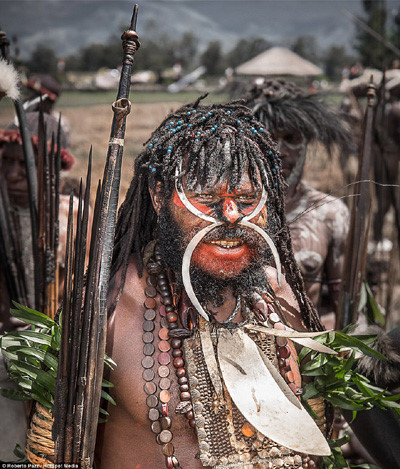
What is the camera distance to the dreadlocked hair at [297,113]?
336 centimetres

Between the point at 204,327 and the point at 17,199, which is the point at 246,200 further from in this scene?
the point at 17,199

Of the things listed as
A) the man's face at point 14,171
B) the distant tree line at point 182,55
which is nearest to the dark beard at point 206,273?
the man's face at point 14,171

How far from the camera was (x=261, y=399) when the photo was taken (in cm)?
183

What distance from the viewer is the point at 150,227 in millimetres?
2107

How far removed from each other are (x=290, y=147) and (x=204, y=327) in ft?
5.78

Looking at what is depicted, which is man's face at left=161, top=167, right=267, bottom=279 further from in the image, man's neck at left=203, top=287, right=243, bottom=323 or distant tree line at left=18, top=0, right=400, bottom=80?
distant tree line at left=18, top=0, right=400, bottom=80

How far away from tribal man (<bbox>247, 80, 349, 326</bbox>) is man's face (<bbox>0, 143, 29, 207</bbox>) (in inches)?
55.6

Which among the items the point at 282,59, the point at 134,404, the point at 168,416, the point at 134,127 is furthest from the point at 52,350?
the point at 134,127

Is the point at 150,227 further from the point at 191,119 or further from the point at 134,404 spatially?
the point at 134,404

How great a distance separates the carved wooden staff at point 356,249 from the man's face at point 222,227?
3.38 feet

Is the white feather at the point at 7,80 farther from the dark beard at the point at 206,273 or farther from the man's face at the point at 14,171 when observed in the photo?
the man's face at the point at 14,171

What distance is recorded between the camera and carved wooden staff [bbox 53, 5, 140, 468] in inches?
64.1

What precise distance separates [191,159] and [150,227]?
0.36 m

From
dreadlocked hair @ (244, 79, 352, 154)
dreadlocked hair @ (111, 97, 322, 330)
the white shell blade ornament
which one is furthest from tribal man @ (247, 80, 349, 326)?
the white shell blade ornament
